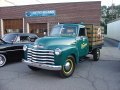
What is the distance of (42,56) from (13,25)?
18.4m

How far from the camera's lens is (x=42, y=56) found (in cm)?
767

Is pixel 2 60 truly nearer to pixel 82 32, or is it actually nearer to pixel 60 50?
pixel 60 50

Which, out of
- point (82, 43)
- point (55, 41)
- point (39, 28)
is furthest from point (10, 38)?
point (39, 28)

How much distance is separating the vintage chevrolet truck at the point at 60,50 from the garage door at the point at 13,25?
15.8 meters

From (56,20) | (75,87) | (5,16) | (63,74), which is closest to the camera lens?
(75,87)

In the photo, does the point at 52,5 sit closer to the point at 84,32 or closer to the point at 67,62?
the point at 84,32

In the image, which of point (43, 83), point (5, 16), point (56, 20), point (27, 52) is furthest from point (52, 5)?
point (43, 83)

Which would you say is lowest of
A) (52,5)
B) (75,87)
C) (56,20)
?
(75,87)

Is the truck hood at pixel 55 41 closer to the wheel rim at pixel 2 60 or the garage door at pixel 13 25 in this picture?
the wheel rim at pixel 2 60

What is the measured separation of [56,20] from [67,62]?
1515cm

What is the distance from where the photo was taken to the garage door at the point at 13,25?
24602 millimetres

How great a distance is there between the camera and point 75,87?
22.2ft

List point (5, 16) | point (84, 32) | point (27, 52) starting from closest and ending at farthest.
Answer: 1. point (27, 52)
2. point (84, 32)
3. point (5, 16)

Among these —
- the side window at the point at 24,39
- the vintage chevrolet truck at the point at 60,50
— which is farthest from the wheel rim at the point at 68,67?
the side window at the point at 24,39
